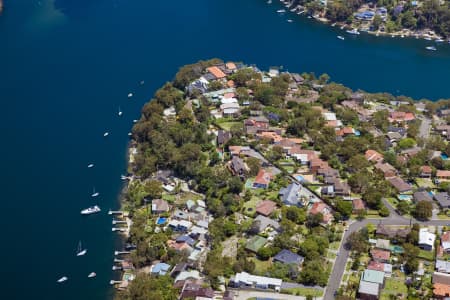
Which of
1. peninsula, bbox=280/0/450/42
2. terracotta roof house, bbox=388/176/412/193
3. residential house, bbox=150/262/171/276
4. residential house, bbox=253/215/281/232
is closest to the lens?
residential house, bbox=150/262/171/276

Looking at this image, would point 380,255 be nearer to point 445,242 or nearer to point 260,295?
point 445,242

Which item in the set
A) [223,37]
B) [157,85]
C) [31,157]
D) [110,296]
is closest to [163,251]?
[110,296]

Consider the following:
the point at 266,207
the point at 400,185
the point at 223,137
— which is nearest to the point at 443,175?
the point at 400,185

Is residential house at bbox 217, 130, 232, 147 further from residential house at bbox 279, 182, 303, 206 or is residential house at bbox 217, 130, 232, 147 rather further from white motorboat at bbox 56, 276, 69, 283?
white motorboat at bbox 56, 276, 69, 283

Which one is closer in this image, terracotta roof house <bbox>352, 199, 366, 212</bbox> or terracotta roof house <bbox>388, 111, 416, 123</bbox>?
terracotta roof house <bbox>352, 199, 366, 212</bbox>

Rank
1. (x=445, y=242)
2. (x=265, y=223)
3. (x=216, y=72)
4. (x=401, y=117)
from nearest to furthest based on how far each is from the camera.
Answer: (x=445, y=242) → (x=265, y=223) → (x=401, y=117) → (x=216, y=72)

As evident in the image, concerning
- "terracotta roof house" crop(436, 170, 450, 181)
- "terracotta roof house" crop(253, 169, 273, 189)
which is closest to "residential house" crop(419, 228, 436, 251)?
"terracotta roof house" crop(436, 170, 450, 181)

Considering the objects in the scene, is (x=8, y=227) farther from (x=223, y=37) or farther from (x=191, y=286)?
(x=223, y=37)

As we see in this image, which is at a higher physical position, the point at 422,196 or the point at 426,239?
the point at 422,196
